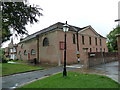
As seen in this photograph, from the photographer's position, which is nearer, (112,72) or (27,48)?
(112,72)

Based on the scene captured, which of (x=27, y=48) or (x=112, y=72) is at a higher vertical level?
(x=27, y=48)

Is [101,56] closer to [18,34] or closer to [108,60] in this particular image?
[108,60]

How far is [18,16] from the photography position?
1330 cm

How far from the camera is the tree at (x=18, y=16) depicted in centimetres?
1252

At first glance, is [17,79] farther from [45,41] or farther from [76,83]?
[45,41]

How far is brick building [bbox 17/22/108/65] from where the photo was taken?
839 inches

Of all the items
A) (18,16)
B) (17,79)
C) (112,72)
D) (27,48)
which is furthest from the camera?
(27,48)

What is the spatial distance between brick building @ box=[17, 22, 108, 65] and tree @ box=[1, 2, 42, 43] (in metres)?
7.84

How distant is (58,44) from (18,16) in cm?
954

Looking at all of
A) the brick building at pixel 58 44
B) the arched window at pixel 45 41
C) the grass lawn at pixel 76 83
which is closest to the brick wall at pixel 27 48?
the brick building at pixel 58 44

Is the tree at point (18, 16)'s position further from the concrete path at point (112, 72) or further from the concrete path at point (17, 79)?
the concrete path at point (112, 72)

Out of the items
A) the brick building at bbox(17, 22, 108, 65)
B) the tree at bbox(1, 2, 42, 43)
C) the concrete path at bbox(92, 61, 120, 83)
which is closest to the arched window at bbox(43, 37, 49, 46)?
the brick building at bbox(17, 22, 108, 65)

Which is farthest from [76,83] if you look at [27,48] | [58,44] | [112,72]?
[27,48]

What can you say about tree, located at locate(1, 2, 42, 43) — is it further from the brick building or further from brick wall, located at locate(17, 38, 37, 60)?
brick wall, located at locate(17, 38, 37, 60)
